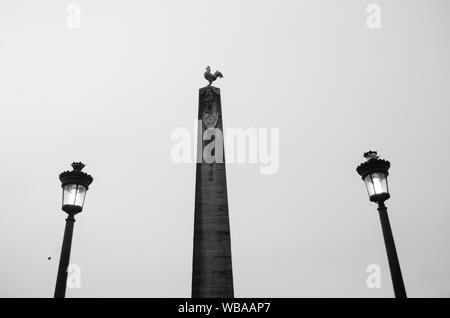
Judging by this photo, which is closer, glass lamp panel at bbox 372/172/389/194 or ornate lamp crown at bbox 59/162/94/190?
glass lamp panel at bbox 372/172/389/194

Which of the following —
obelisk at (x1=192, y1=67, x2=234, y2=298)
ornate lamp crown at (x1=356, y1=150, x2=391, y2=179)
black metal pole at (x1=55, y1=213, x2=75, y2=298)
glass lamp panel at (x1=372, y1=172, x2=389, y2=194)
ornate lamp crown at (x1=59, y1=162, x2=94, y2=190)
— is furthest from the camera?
obelisk at (x1=192, y1=67, x2=234, y2=298)

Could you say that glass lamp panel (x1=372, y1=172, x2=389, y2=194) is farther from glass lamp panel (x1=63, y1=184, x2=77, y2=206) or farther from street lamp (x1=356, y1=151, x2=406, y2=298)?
glass lamp panel (x1=63, y1=184, x2=77, y2=206)

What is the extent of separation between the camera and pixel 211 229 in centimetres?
895

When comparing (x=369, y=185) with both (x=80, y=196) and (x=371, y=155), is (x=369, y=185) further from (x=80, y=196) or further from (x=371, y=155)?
(x=80, y=196)

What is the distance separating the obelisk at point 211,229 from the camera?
331 inches

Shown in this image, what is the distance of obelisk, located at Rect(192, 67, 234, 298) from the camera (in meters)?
8.41

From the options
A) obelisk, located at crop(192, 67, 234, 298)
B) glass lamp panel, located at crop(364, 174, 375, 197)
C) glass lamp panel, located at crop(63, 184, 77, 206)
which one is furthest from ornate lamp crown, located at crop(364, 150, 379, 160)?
glass lamp panel, located at crop(63, 184, 77, 206)

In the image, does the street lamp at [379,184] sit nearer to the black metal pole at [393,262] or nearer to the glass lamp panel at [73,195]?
the black metal pole at [393,262]

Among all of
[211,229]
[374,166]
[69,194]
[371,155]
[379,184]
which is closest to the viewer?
[379,184]

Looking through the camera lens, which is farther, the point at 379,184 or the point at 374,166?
the point at 374,166

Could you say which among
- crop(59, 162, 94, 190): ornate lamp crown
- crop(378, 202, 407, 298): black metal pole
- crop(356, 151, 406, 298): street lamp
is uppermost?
crop(59, 162, 94, 190): ornate lamp crown

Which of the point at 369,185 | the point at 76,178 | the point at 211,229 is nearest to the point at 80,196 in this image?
the point at 76,178

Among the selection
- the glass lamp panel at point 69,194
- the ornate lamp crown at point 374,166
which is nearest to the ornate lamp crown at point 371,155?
the ornate lamp crown at point 374,166
